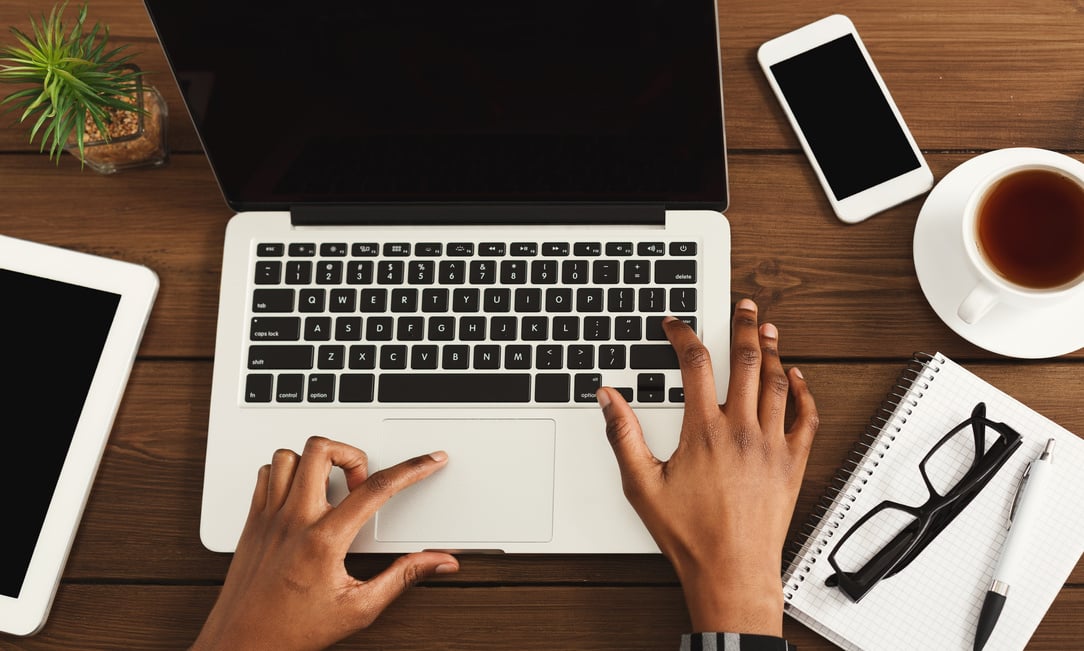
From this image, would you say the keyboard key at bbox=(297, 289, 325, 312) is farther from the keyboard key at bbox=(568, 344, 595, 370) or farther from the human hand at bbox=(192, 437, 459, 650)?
the keyboard key at bbox=(568, 344, 595, 370)

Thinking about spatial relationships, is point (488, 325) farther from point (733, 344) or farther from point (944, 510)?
point (944, 510)

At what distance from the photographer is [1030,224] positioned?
2.54 ft

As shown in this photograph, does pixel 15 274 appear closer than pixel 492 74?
No

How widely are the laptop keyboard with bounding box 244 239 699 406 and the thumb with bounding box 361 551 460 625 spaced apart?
16cm

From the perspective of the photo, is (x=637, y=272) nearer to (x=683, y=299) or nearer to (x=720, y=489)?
(x=683, y=299)

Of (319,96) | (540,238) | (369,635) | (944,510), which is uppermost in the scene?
(319,96)

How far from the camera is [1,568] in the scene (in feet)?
2.63

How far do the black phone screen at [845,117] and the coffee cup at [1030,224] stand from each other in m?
0.10

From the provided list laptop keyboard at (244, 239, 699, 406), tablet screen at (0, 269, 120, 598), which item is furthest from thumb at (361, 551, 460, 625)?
tablet screen at (0, 269, 120, 598)

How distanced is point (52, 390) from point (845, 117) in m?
0.90

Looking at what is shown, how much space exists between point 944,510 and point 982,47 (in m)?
0.52

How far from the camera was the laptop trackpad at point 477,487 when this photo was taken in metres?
0.78

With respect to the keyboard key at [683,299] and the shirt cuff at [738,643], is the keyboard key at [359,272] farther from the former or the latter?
the shirt cuff at [738,643]

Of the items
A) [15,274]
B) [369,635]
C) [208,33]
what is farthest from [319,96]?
[369,635]
